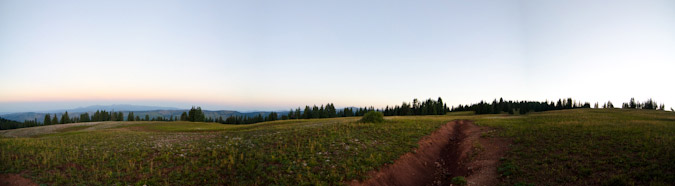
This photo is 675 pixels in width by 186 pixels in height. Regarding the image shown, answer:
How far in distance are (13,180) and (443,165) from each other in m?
21.6

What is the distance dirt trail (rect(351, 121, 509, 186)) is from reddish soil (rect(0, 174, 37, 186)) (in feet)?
46.2

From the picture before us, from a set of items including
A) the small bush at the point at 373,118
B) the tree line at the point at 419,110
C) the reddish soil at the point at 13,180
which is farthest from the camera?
the tree line at the point at 419,110

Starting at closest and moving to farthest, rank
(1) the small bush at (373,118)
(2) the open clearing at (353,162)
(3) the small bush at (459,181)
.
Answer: (2) the open clearing at (353,162) → (3) the small bush at (459,181) → (1) the small bush at (373,118)

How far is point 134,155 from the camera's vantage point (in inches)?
556

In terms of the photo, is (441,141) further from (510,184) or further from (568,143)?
(510,184)

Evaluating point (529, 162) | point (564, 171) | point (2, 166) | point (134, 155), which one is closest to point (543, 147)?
point (529, 162)

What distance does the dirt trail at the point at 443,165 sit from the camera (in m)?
11.7

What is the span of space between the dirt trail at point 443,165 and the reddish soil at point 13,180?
14.1 meters

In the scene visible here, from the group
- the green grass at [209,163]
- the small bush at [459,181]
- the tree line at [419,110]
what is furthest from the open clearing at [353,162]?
the tree line at [419,110]

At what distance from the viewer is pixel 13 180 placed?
1077cm

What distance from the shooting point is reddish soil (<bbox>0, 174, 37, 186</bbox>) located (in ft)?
34.3

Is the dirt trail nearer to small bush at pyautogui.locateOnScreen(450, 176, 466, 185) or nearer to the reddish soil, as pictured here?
small bush at pyautogui.locateOnScreen(450, 176, 466, 185)

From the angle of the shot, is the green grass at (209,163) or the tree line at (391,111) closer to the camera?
the green grass at (209,163)

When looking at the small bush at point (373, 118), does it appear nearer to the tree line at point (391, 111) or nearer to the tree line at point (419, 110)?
the tree line at point (419, 110)
